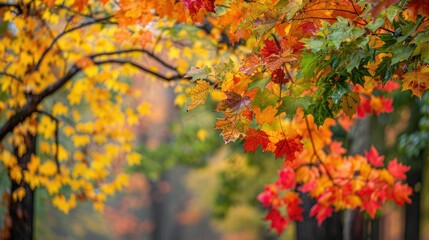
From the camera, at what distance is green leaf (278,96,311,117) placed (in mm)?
3633

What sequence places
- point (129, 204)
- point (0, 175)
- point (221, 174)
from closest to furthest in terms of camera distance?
point (0, 175) < point (221, 174) < point (129, 204)

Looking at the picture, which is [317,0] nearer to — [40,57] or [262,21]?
[262,21]

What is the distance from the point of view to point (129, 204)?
110 feet

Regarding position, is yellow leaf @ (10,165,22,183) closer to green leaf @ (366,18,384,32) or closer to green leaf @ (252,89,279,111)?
green leaf @ (252,89,279,111)

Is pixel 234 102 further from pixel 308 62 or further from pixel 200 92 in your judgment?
pixel 308 62

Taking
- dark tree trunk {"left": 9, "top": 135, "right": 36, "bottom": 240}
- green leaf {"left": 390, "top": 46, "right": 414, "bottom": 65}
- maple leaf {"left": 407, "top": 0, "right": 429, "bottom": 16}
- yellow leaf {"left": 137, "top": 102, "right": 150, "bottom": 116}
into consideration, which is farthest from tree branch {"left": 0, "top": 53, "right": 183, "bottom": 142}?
maple leaf {"left": 407, "top": 0, "right": 429, "bottom": 16}

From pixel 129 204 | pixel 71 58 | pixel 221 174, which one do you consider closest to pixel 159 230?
pixel 129 204

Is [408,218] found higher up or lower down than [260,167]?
lower down

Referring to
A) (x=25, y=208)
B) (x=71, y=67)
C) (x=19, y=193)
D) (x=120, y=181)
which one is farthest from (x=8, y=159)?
(x=120, y=181)

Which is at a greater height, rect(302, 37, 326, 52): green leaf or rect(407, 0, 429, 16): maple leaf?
rect(407, 0, 429, 16): maple leaf

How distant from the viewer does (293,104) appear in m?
3.65

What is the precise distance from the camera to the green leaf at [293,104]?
11.9 ft

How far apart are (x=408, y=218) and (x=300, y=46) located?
12.4 m

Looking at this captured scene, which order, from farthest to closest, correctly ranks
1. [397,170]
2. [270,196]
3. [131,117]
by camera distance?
[131,117] → [270,196] → [397,170]
